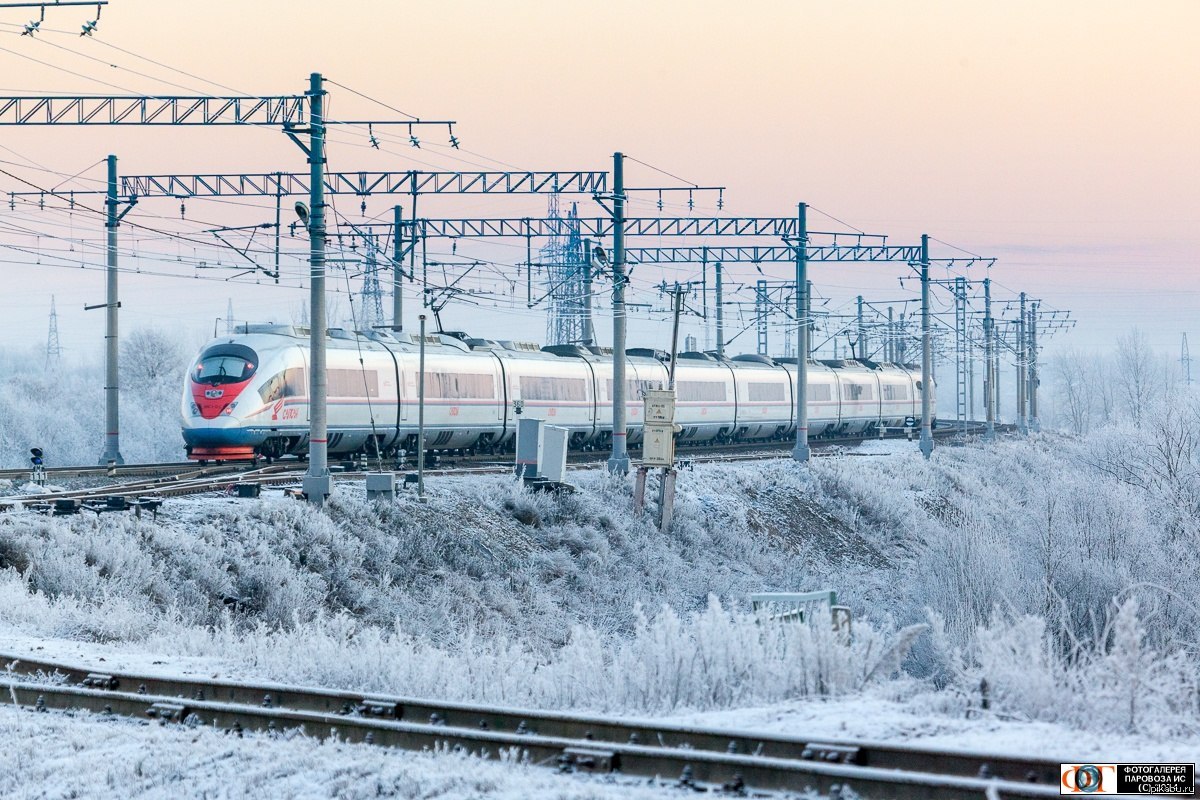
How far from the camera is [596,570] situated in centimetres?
3034

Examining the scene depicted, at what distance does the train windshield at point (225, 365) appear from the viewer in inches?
1282

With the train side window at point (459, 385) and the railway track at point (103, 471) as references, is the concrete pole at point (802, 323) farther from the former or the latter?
the railway track at point (103, 471)

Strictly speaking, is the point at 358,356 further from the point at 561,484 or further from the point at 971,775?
the point at 971,775

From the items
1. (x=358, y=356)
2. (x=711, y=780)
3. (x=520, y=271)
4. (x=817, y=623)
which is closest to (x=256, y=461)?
(x=358, y=356)

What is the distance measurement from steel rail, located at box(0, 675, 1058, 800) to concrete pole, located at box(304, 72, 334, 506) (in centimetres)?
1369

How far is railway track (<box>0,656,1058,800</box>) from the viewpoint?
742cm

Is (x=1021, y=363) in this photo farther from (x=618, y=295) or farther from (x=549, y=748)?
(x=549, y=748)

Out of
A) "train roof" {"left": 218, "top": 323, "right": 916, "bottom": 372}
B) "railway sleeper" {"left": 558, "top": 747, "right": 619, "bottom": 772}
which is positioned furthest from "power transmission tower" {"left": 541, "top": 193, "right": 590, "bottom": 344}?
"railway sleeper" {"left": 558, "top": 747, "right": 619, "bottom": 772}

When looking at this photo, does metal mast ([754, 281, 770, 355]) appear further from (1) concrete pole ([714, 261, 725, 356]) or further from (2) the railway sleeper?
(2) the railway sleeper

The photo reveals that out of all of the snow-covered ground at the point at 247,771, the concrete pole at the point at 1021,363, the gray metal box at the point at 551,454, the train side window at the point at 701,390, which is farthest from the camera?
the concrete pole at the point at 1021,363

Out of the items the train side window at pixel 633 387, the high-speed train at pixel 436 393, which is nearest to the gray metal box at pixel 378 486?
the high-speed train at pixel 436 393

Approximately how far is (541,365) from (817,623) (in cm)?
3236

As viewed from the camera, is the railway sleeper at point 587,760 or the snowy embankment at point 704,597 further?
the snowy embankment at point 704,597

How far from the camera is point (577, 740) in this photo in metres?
8.93
